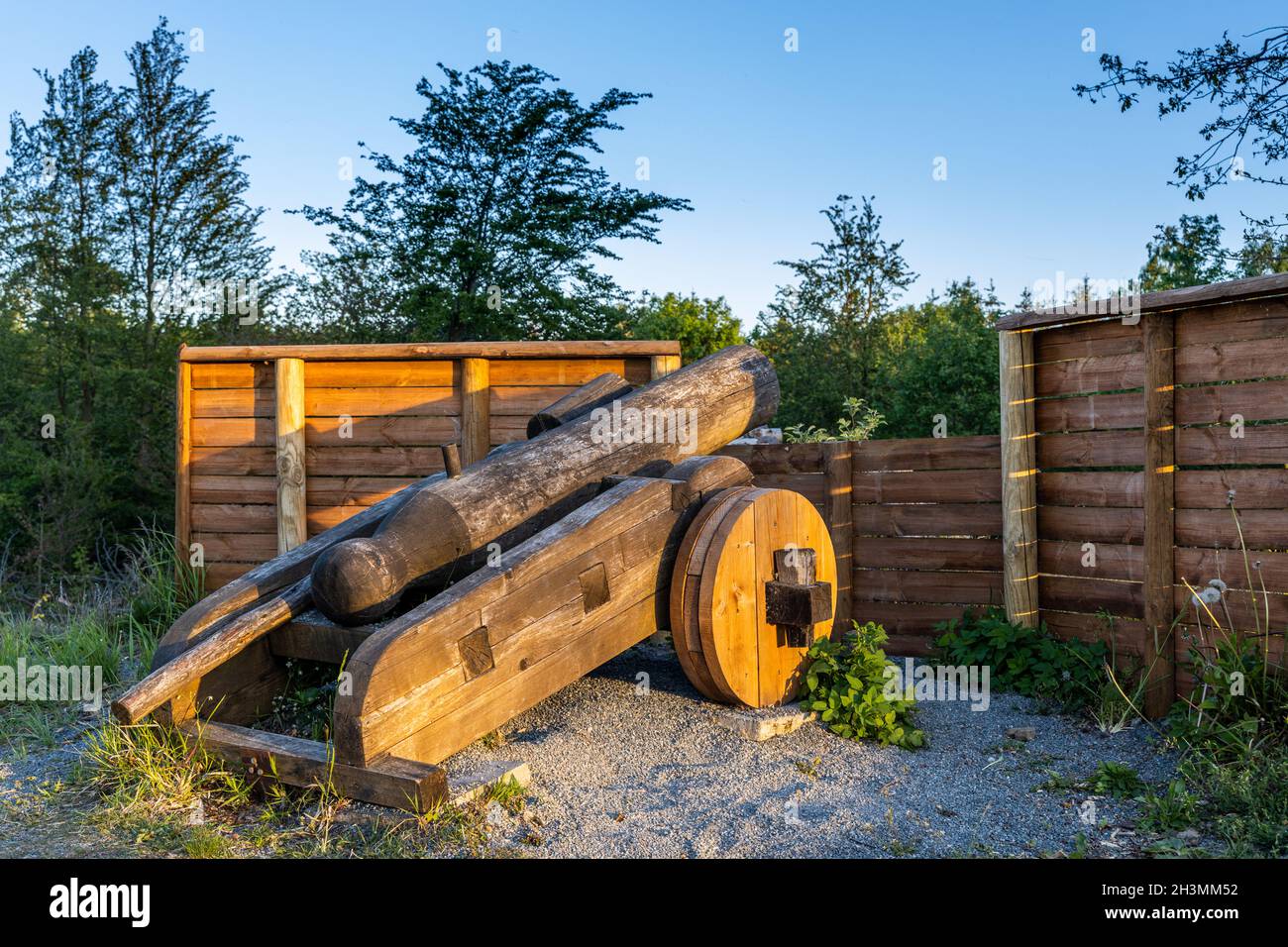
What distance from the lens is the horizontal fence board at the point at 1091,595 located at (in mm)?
5457

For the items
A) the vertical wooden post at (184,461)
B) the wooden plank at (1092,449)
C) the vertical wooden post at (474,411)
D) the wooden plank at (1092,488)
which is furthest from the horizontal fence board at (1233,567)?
the vertical wooden post at (184,461)

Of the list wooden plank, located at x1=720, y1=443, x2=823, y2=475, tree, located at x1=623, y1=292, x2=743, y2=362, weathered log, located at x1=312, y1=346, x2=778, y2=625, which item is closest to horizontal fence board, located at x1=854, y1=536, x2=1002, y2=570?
wooden plank, located at x1=720, y1=443, x2=823, y2=475

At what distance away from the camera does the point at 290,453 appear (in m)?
7.23

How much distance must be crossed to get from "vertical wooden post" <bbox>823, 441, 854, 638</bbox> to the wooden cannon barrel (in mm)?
1539

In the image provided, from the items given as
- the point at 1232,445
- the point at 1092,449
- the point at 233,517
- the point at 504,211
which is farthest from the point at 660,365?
the point at 504,211

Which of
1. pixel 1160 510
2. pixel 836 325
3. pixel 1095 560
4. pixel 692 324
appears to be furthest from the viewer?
pixel 692 324

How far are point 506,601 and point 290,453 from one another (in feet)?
12.7

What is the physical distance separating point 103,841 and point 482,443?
154 inches

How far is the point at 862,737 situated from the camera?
15.4 feet

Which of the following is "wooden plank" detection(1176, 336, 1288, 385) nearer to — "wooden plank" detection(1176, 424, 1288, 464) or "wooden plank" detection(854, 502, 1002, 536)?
"wooden plank" detection(1176, 424, 1288, 464)

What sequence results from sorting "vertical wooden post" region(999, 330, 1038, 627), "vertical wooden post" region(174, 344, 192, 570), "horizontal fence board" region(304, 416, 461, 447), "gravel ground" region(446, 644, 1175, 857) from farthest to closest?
"vertical wooden post" region(174, 344, 192, 570) → "horizontal fence board" region(304, 416, 461, 447) → "vertical wooden post" region(999, 330, 1038, 627) → "gravel ground" region(446, 644, 1175, 857)

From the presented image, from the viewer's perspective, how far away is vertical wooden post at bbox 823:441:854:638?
6.54m

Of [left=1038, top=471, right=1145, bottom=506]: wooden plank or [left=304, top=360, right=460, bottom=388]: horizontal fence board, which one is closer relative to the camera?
[left=1038, top=471, right=1145, bottom=506]: wooden plank

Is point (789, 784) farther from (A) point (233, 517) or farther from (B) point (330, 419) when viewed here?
(A) point (233, 517)
